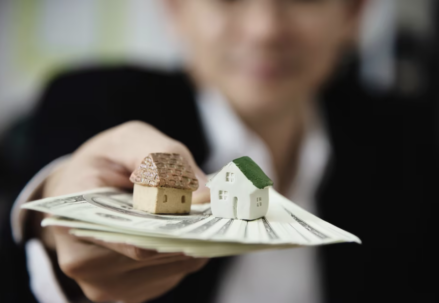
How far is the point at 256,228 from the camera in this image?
43cm

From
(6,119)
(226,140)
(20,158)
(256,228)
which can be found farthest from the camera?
(6,119)

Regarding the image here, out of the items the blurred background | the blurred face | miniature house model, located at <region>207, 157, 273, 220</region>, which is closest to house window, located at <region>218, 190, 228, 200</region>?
miniature house model, located at <region>207, 157, 273, 220</region>

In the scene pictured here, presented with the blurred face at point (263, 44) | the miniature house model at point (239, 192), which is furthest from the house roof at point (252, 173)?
the blurred face at point (263, 44)

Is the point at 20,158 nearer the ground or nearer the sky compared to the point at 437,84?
nearer the ground

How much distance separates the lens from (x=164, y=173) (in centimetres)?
49

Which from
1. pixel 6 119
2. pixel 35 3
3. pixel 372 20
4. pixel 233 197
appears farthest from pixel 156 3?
pixel 233 197

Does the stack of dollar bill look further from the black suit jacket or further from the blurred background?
the blurred background

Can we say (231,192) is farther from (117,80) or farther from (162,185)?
(117,80)

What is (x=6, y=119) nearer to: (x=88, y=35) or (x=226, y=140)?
(x=88, y=35)

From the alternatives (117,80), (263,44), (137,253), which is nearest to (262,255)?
(263,44)

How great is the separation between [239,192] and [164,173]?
100mm

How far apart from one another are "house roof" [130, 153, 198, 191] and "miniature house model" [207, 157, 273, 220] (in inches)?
1.3

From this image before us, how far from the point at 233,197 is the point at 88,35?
1.93m

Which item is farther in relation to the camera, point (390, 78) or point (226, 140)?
point (390, 78)
